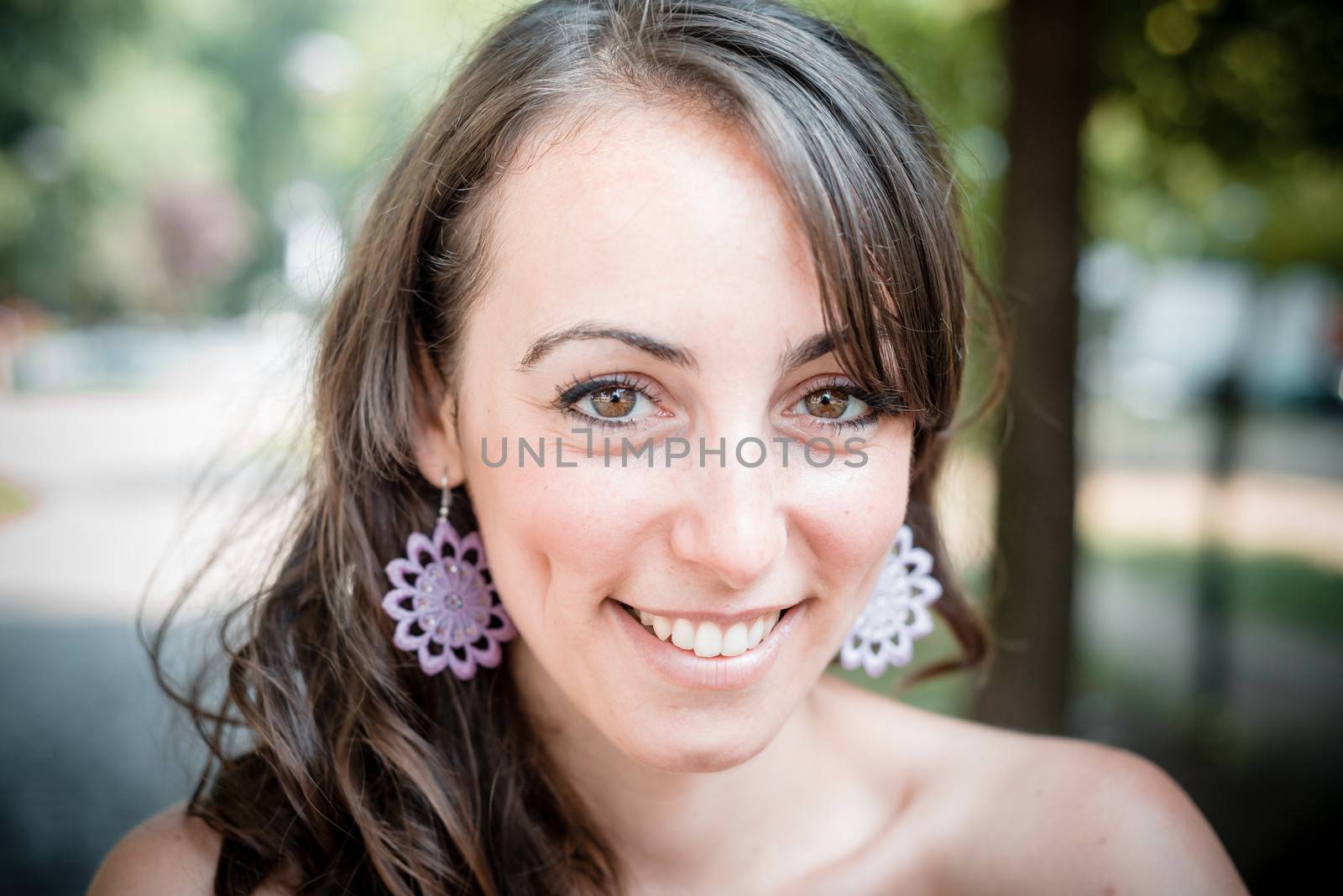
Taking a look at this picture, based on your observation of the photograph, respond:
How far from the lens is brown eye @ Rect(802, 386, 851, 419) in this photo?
151 centimetres

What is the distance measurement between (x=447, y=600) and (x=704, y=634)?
1.91 feet

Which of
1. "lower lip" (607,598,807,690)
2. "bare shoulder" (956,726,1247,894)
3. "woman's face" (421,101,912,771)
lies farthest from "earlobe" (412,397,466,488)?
"bare shoulder" (956,726,1247,894)

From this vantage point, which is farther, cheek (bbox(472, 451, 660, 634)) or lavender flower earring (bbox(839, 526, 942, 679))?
lavender flower earring (bbox(839, 526, 942, 679))

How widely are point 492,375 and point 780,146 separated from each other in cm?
57

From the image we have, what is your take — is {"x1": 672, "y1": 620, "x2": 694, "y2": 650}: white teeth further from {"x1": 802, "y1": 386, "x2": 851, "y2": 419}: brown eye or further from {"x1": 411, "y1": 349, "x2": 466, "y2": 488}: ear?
{"x1": 411, "y1": 349, "x2": 466, "y2": 488}: ear

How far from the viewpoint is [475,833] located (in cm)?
179

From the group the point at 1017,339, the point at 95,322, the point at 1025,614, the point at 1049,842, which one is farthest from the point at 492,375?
the point at 95,322

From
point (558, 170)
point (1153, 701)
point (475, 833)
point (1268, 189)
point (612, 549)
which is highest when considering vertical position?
point (1268, 189)

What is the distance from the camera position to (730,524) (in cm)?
133

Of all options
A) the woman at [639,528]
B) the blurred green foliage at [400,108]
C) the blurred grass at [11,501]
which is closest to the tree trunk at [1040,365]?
the blurred green foliage at [400,108]

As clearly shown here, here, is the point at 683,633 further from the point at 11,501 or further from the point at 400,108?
the point at 11,501

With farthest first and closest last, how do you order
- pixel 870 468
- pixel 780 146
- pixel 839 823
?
pixel 839 823
pixel 870 468
pixel 780 146

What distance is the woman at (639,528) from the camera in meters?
1.37

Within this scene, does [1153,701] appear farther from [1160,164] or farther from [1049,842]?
[1049,842]
